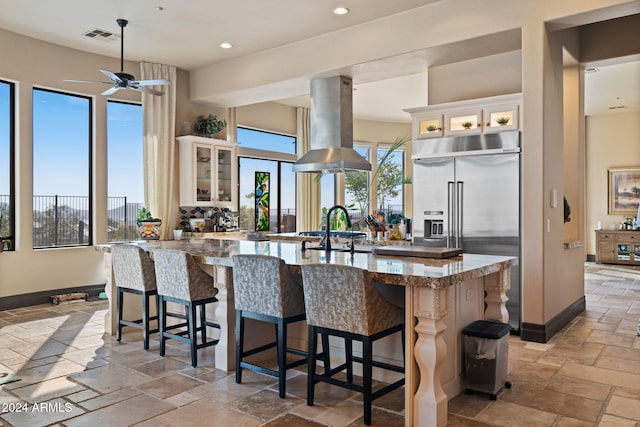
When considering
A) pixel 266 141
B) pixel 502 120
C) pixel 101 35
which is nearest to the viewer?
pixel 502 120

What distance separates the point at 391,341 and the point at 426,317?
0.74 meters

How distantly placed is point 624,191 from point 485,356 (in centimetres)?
941

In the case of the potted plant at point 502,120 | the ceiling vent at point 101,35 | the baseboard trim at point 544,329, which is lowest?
the baseboard trim at point 544,329

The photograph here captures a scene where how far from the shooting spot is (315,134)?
6164 millimetres

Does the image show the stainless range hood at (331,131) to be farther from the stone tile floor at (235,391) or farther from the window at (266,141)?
the window at (266,141)

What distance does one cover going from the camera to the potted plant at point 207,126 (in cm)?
741

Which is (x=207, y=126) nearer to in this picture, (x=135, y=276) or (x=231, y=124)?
(x=231, y=124)

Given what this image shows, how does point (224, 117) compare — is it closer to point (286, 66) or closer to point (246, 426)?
point (286, 66)

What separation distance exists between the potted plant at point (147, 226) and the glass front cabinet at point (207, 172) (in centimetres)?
71

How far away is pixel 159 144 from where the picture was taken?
276 inches

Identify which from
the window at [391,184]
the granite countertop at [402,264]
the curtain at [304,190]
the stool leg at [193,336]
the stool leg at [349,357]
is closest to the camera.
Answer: the granite countertop at [402,264]

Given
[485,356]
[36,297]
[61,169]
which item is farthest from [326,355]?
[61,169]

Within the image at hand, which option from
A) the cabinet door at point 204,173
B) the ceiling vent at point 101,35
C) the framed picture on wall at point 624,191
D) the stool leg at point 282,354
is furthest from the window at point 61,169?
the framed picture on wall at point 624,191

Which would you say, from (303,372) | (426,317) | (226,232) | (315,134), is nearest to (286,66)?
(315,134)
